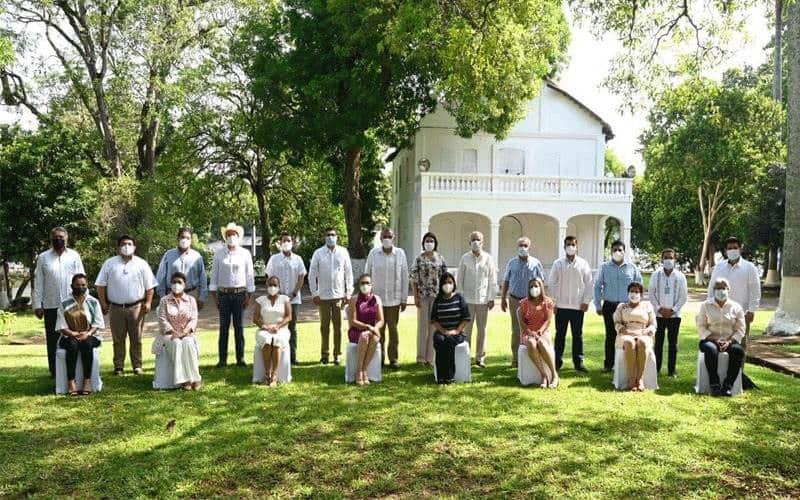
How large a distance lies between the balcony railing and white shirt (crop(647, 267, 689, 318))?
51.3ft

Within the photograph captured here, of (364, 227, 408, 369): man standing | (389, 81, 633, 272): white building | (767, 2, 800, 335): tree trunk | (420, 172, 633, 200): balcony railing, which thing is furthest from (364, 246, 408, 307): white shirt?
(389, 81, 633, 272): white building

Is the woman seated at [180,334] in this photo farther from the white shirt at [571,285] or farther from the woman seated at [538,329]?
the white shirt at [571,285]

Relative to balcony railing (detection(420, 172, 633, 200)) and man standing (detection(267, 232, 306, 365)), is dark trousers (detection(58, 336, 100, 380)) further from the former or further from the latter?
balcony railing (detection(420, 172, 633, 200))

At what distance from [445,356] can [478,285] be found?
162 centimetres

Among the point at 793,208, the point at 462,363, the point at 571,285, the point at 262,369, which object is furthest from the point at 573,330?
the point at 793,208

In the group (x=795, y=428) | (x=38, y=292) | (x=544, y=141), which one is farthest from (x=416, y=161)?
(x=795, y=428)

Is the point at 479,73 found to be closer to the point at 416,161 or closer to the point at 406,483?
the point at 406,483

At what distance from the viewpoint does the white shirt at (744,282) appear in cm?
916

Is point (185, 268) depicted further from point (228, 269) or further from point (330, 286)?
point (330, 286)

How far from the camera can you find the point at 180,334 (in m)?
8.41

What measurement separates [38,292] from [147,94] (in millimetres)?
15979

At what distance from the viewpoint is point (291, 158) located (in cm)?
2519

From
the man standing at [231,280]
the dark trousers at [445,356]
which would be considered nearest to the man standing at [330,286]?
the man standing at [231,280]

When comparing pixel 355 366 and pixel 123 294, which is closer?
pixel 355 366
